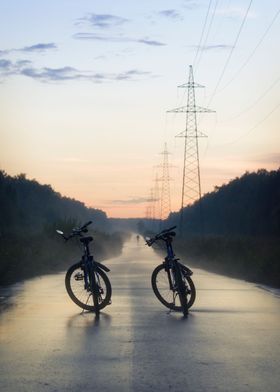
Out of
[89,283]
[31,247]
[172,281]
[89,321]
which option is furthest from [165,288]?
[31,247]

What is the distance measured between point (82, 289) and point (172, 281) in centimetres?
166

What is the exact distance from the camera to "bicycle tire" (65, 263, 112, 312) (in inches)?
510

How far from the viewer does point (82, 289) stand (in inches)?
535


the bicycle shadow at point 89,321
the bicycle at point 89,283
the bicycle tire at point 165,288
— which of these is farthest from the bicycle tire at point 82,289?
the bicycle tire at point 165,288

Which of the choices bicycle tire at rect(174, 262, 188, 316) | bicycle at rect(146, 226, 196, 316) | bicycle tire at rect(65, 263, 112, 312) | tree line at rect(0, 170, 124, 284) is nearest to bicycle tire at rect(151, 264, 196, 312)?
bicycle at rect(146, 226, 196, 316)

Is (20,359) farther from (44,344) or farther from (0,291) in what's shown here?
(0,291)

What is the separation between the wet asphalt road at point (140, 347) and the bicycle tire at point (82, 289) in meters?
0.25

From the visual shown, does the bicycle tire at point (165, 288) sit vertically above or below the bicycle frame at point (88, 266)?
below

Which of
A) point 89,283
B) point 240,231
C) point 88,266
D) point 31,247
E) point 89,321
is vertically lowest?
point 89,321

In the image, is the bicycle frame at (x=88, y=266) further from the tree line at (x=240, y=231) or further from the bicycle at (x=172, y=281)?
the tree line at (x=240, y=231)

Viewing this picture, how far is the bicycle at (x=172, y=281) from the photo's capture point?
12.9 metres

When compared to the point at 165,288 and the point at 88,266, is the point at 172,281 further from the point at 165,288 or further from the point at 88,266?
the point at 88,266

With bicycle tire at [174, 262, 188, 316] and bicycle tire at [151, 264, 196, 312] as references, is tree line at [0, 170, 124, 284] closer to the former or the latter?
bicycle tire at [151, 264, 196, 312]

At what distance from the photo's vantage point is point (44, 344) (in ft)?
30.9
